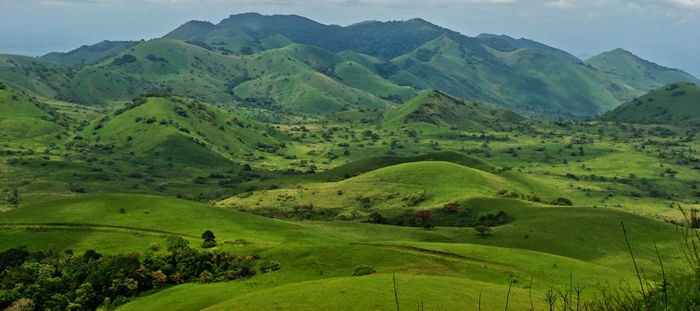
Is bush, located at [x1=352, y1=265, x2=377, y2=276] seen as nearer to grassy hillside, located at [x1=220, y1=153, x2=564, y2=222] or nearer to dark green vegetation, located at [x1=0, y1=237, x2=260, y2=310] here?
dark green vegetation, located at [x1=0, y1=237, x2=260, y2=310]

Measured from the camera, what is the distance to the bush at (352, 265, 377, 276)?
6644 cm

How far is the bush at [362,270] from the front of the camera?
66.4 meters

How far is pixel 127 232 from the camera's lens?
A: 9981 cm

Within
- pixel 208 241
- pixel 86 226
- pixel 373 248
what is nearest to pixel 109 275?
pixel 208 241

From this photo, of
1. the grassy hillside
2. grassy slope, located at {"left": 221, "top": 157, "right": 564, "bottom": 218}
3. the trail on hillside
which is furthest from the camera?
grassy slope, located at {"left": 221, "top": 157, "right": 564, "bottom": 218}

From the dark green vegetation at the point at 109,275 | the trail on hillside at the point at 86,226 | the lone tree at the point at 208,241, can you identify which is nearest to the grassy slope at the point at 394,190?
the trail on hillside at the point at 86,226

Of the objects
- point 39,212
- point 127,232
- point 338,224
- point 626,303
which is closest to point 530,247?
point 338,224

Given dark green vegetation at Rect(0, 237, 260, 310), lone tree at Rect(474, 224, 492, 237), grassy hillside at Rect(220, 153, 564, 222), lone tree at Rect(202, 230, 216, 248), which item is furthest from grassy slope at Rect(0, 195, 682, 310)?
grassy hillside at Rect(220, 153, 564, 222)

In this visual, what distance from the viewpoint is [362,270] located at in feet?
219

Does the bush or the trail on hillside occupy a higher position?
the bush

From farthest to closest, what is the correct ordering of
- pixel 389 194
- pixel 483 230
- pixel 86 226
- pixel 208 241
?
pixel 389 194 → pixel 483 230 → pixel 86 226 → pixel 208 241

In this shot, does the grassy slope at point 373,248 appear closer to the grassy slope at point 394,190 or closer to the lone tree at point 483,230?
the lone tree at point 483,230

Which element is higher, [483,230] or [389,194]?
[483,230]

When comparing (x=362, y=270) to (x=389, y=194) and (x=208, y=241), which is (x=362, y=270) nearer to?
(x=208, y=241)
